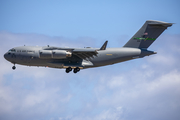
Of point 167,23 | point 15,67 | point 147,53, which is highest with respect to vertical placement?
point 167,23

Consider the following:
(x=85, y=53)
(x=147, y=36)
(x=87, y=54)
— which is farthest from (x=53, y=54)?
(x=147, y=36)

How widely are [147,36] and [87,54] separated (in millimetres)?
6146

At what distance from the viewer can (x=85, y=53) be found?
Result: 24.3 m

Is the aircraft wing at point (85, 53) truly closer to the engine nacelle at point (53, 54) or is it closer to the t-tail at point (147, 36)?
the engine nacelle at point (53, 54)

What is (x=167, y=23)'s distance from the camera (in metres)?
26.2

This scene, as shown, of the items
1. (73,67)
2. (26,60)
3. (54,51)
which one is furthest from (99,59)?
(26,60)

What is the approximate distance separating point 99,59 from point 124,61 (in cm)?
238

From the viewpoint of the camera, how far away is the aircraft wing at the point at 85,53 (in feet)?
78.2

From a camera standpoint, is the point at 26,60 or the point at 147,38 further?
the point at 147,38

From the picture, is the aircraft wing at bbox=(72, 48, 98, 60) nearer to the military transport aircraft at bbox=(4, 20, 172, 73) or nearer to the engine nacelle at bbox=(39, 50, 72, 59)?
the military transport aircraft at bbox=(4, 20, 172, 73)

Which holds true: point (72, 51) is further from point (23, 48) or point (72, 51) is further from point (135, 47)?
point (135, 47)

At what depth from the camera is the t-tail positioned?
26.6 m

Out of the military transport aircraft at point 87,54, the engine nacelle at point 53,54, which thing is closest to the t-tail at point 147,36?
the military transport aircraft at point 87,54

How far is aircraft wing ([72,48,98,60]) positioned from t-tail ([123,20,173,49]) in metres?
3.96
